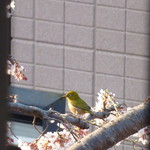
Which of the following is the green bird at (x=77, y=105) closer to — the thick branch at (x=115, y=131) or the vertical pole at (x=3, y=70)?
the thick branch at (x=115, y=131)

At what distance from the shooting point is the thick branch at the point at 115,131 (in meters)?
1.27

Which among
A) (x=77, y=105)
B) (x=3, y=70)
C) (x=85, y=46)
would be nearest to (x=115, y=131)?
(x=3, y=70)

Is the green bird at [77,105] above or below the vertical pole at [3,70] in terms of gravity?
below

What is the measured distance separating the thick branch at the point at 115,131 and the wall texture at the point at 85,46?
4090 mm

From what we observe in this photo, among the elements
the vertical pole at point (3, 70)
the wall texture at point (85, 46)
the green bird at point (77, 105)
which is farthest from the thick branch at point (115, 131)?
the wall texture at point (85, 46)

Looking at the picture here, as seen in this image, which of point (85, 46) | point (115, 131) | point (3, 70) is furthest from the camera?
point (85, 46)

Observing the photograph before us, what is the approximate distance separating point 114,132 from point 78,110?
2.04m

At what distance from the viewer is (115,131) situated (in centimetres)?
139

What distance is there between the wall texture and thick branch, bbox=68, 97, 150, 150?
13.4 ft

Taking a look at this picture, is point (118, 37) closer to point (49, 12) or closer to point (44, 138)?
point (49, 12)

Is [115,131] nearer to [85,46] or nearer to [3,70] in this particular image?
[3,70]

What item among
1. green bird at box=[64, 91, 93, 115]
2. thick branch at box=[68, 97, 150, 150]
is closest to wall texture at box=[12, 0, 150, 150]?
green bird at box=[64, 91, 93, 115]

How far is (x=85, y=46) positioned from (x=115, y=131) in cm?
449

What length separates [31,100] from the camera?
14.8 feet
